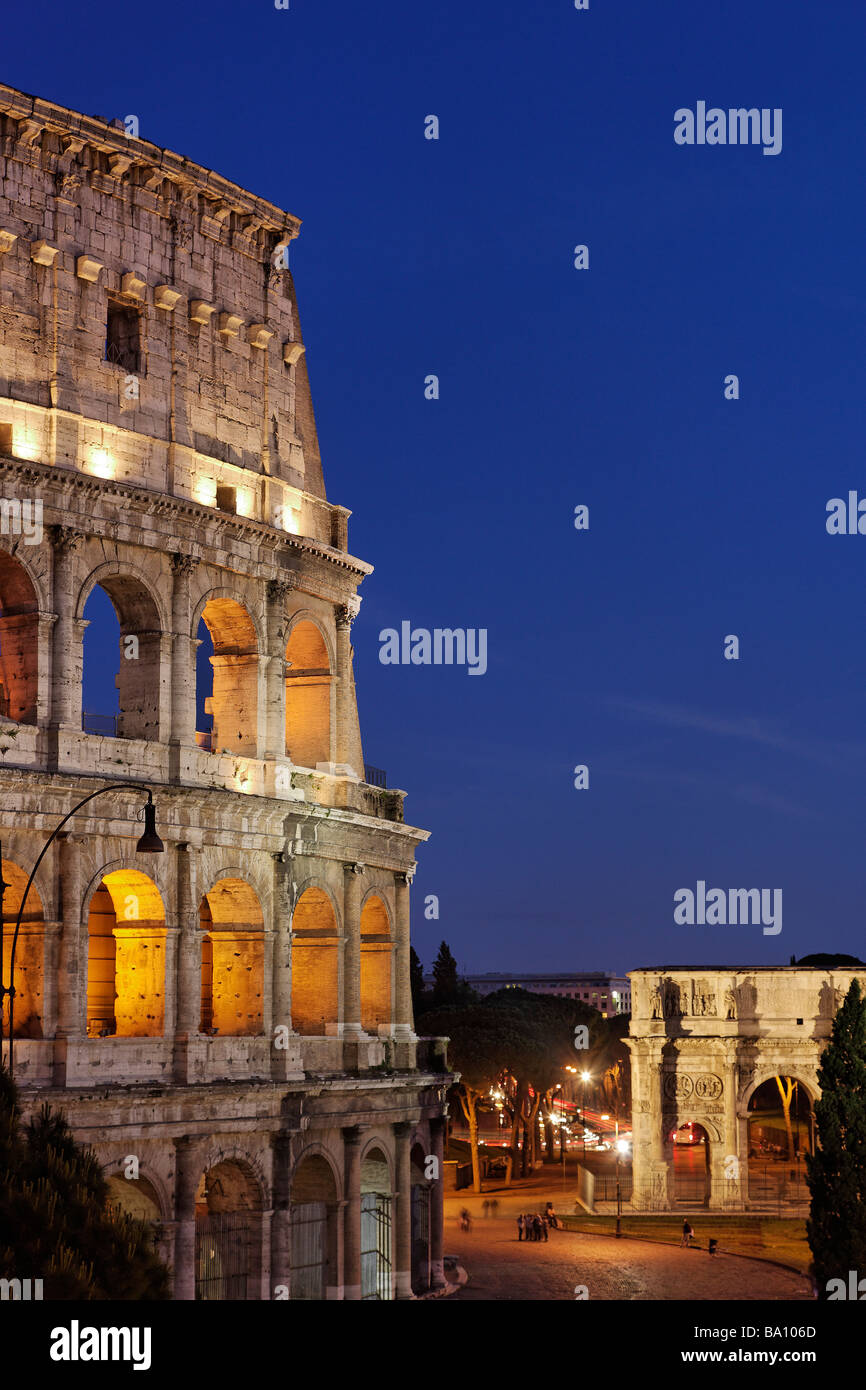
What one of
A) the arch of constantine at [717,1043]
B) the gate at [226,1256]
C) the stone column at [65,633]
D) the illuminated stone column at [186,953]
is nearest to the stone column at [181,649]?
the illuminated stone column at [186,953]

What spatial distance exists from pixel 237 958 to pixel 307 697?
7.17 m

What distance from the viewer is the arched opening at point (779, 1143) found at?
6594 centimetres

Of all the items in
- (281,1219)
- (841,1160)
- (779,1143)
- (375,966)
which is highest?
(375,966)

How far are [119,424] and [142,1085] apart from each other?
44.3ft

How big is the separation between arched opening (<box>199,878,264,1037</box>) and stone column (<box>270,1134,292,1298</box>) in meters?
2.49

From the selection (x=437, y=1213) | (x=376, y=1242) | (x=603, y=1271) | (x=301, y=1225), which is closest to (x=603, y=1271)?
(x=603, y=1271)

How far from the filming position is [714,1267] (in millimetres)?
54844

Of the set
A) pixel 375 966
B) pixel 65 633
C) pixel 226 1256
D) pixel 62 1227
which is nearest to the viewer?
pixel 62 1227

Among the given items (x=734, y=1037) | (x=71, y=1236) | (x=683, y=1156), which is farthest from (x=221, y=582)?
(x=683, y=1156)

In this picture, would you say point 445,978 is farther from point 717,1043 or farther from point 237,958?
point 237,958

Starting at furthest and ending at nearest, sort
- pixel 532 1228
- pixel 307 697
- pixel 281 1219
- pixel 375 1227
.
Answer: pixel 532 1228, pixel 307 697, pixel 375 1227, pixel 281 1219

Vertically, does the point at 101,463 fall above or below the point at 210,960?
above

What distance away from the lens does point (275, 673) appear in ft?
135

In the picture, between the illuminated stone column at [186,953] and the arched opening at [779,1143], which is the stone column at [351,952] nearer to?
the illuminated stone column at [186,953]
